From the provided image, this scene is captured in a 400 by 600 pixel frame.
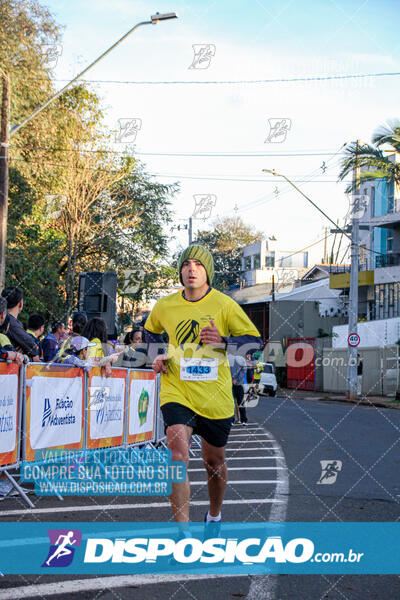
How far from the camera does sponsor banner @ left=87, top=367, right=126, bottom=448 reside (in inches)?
335

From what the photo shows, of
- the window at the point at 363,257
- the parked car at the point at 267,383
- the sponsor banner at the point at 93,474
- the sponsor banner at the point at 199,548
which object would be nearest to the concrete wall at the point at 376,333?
the parked car at the point at 267,383

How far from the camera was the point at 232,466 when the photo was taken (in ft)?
33.1

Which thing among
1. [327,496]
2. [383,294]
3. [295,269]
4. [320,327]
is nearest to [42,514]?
[327,496]

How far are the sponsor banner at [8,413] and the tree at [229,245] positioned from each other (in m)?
62.1

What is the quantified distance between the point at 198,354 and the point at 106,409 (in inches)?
146

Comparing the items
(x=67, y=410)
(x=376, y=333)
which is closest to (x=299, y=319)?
(x=376, y=333)

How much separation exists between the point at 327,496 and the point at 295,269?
65349 millimetres

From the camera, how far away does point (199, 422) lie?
531cm

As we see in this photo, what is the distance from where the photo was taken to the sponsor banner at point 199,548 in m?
4.87

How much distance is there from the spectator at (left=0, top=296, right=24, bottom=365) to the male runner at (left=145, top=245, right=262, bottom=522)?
6.60 feet

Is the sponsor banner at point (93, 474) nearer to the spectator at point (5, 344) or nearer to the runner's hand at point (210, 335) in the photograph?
the spectator at point (5, 344)

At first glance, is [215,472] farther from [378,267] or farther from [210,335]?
[378,267]

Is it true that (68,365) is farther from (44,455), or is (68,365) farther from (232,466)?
(232,466)

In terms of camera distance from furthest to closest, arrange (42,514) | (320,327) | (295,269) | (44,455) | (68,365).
Result: (295,269)
(320,327)
(68,365)
(44,455)
(42,514)
